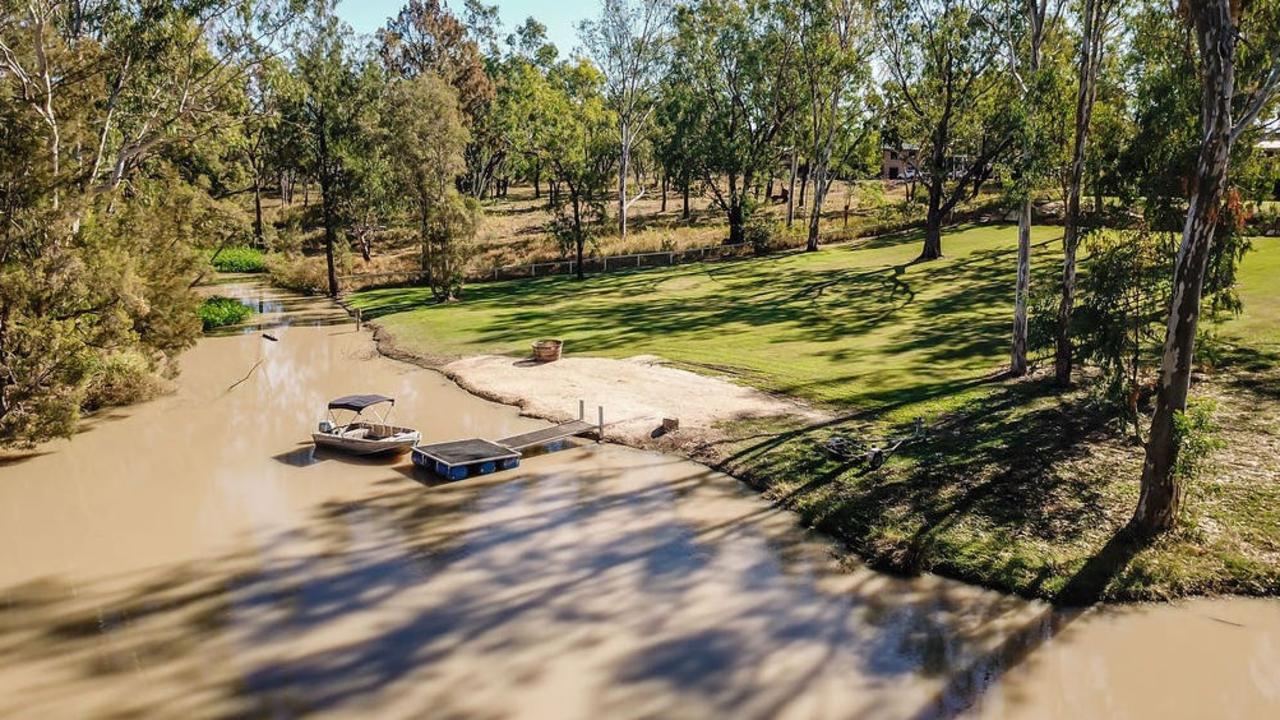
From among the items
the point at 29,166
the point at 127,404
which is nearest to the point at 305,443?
the point at 127,404

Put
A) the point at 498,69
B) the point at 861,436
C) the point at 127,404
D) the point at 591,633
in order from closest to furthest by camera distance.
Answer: the point at 591,633, the point at 861,436, the point at 127,404, the point at 498,69

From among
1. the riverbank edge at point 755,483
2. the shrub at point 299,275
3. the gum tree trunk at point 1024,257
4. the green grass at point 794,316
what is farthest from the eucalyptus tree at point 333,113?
the gum tree trunk at point 1024,257

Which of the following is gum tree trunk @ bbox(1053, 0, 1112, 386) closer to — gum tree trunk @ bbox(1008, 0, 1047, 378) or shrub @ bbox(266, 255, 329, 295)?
gum tree trunk @ bbox(1008, 0, 1047, 378)

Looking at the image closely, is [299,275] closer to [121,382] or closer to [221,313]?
[221,313]

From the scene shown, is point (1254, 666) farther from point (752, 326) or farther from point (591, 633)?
point (752, 326)

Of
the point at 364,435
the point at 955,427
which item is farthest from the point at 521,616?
the point at 955,427

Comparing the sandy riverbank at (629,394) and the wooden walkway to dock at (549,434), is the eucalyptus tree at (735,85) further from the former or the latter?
the wooden walkway to dock at (549,434)
